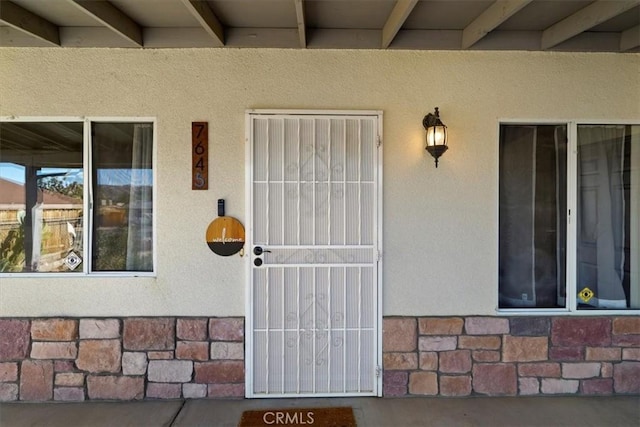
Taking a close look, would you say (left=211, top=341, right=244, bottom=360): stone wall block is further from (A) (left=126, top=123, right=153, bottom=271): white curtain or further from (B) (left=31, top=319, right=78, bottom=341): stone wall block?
(B) (left=31, top=319, right=78, bottom=341): stone wall block

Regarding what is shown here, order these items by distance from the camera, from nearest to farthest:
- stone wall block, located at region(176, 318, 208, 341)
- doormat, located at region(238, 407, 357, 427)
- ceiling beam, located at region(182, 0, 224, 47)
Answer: ceiling beam, located at region(182, 0, 224, 47), doormat, located at region(238, 407, 357, 427), stone wall block, located at region(176, 318, 208, 341)

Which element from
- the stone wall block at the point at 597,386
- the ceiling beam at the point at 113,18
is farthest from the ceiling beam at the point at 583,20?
the ceiling beam at the point at 113,18

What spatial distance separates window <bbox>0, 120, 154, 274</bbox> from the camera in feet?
9.39

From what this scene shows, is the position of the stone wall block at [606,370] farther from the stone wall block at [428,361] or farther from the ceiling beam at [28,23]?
the ceiling beam at [28,23]

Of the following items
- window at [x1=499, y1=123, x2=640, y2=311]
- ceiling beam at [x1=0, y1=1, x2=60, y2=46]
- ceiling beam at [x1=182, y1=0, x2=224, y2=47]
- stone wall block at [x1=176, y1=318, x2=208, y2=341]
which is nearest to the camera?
ceiling beam at [x1=182, y1=0, x2=224, y2=47]

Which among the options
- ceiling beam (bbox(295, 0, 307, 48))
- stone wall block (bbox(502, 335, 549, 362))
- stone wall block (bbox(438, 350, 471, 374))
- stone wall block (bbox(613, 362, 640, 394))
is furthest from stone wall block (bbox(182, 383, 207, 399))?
stone wall block (bbox(613, 362, 640, 394))

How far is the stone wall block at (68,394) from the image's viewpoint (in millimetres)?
2797

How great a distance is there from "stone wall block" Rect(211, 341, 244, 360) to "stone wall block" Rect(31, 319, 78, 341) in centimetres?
114

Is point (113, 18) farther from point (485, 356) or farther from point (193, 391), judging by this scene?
point (485, 356)

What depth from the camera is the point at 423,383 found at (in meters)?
2.88

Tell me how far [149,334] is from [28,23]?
2.55 meters

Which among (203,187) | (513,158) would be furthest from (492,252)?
(203,187)

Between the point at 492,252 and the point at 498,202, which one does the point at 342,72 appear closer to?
the point at 498,202

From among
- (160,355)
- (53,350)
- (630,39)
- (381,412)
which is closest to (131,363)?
(160,355)
